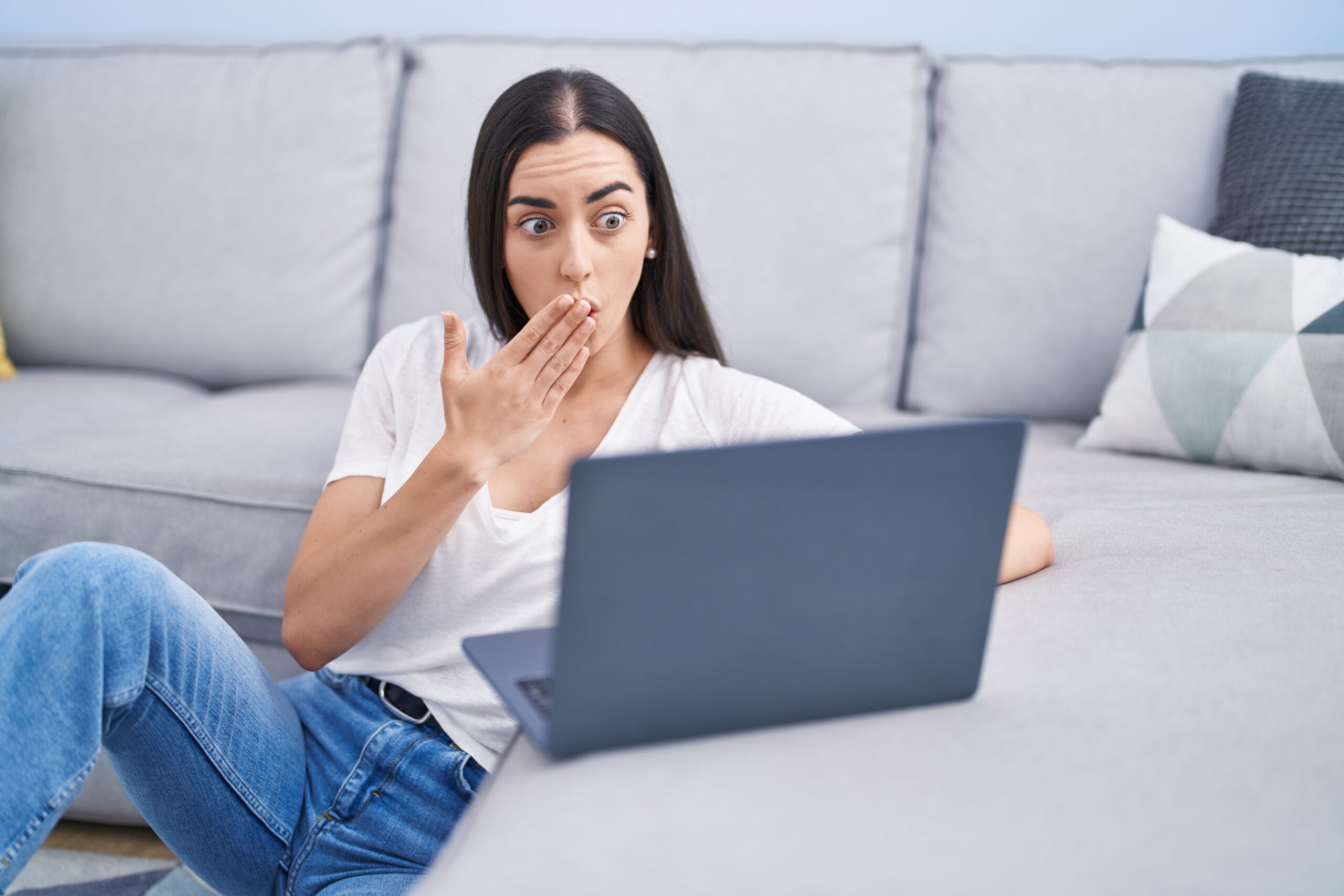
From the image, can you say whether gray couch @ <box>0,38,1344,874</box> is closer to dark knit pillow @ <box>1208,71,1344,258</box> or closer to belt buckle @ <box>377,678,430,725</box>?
dark knit pillow @ <box>1208,71,1344,258</box>

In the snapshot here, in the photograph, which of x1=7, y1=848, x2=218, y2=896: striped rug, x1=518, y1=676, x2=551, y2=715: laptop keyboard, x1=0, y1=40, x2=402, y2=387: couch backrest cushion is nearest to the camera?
x1=518, y1=676, x2=551, y2=715: laptop keyboard

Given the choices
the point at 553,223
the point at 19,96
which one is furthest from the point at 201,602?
the point at 19,96

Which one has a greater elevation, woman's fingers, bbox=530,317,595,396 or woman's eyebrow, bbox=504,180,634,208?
woman's eyebrow, bbox=504,180,634,208

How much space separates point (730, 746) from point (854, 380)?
1179 millimetres

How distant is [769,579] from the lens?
0.52 m

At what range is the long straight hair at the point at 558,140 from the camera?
3.26 feet

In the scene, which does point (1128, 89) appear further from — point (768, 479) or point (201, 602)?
point (201, 602)

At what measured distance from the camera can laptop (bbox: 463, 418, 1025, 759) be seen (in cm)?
49

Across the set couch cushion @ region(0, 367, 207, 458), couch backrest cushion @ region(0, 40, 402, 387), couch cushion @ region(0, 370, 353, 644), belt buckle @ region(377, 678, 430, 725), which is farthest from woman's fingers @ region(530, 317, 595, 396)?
couch backrest cushion @ region(0, 40, 402, 387)

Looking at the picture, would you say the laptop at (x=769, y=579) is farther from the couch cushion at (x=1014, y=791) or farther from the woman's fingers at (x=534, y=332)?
the woman's fingers at (x=534, y=332)

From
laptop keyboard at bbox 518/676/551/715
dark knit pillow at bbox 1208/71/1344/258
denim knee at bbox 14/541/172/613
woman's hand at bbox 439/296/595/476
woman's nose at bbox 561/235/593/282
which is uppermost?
dark knit pillow at bbox 1208/71/1344/258

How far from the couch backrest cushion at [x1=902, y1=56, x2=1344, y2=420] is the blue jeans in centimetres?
112

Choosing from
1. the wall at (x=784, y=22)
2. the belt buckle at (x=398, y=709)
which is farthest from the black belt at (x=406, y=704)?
the wall at (x=784, y=22)

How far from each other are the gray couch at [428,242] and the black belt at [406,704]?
0.35 metres
